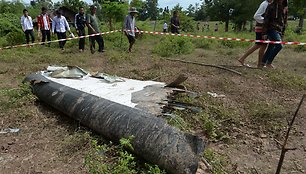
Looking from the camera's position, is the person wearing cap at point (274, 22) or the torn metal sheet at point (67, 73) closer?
the torn metal sheet at point (67, 73)

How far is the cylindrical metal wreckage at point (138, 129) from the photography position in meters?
2.06

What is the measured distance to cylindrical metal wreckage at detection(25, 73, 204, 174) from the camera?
6.77ft

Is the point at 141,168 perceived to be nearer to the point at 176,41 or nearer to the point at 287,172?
the point at 287,172

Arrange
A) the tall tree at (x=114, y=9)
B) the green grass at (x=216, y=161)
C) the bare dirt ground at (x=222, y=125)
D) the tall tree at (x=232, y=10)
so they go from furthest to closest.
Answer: the tall tree at (x=232, y=10) → the tall tree at (x=114, y=9) → the bare dirt ground at (x=222, y=125) → the green grass at (x=216, y=161)

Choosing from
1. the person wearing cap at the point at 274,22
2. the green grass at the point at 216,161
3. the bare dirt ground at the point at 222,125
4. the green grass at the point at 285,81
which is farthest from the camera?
the person wearing cap at the point at 274,22

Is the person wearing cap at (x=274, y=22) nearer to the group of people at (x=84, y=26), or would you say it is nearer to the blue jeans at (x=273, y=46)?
the blue jeans at (x=273, y=46)

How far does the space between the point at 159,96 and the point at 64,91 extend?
3.87ft

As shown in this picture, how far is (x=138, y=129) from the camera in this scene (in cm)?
245

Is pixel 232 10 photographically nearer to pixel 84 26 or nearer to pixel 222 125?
pixel 84 26

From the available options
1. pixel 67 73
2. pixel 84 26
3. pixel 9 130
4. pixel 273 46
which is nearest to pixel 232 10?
pixel 84 26

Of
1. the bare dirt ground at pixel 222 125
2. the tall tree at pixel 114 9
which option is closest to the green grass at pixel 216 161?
the bare dirt ground at pixel 222 125

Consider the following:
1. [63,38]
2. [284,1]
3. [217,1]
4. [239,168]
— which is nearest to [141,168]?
[239,168]

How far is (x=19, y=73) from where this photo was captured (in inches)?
236

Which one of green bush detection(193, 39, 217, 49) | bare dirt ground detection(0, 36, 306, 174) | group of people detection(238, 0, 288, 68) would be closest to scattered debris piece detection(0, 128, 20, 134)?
bare dirt ground detection(0, 36, 306, 174)
